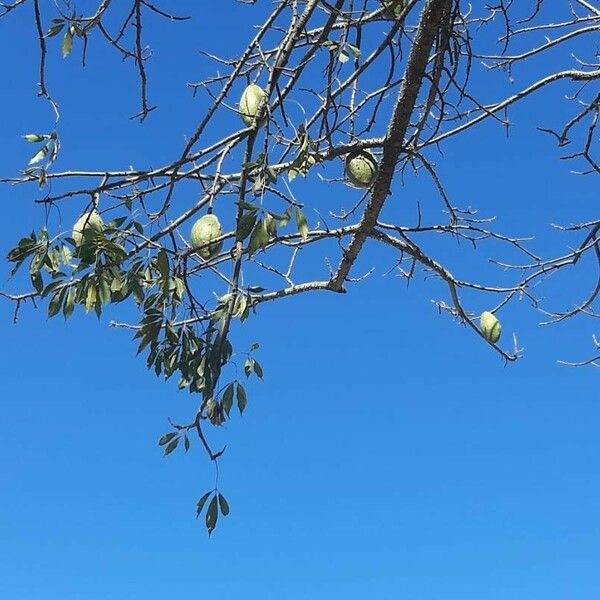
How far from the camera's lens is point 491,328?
10.0 feet

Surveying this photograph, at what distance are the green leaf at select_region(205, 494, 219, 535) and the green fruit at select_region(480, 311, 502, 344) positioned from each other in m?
1.56

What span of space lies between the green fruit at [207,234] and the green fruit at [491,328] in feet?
3.83

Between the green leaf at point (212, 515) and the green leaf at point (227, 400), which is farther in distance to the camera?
the green leaf at point (227, 400)

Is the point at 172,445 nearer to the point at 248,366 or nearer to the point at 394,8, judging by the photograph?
the point at 248,366

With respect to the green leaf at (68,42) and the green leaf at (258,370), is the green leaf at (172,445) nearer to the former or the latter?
the green leaf at (258,370)

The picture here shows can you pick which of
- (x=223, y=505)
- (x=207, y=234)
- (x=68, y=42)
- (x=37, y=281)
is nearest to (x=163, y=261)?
(x=207, y=234)

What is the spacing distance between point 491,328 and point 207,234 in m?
1.23

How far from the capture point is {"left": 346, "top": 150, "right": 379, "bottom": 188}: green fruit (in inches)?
89.8

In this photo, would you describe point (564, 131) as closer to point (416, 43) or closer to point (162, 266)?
point (416, 43)

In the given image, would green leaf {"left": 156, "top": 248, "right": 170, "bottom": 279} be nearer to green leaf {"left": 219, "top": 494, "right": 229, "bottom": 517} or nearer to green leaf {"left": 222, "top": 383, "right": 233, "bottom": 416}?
green leaf {"left": 222, "top": 383, "right": 233, "bottom": 416}

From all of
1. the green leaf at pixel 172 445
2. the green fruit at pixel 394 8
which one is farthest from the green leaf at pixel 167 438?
the green fruit at pixel 394 8

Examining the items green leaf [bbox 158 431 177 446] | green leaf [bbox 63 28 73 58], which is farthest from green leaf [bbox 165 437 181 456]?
green leaf [bbox 63 28 73 58]

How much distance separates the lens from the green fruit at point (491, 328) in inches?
120

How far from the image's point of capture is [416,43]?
2.06 meters
